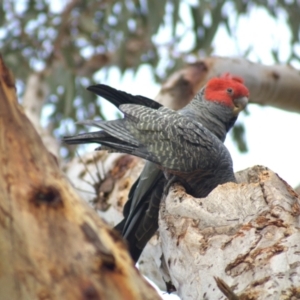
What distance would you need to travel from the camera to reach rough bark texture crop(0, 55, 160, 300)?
4.43 ft

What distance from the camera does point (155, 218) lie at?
3213mm

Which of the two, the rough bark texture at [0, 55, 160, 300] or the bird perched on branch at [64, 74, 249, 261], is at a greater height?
the bird perched on branch at [64, 74, 249, 261]

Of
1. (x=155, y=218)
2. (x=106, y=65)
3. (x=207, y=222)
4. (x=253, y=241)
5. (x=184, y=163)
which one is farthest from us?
(x=106, y=65)

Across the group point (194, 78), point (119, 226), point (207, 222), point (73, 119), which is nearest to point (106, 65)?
point (73, 119)

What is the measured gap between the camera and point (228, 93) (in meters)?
3.73

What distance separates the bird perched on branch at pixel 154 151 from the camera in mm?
3012

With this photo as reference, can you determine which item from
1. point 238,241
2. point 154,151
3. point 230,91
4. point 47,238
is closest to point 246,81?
point 230,91

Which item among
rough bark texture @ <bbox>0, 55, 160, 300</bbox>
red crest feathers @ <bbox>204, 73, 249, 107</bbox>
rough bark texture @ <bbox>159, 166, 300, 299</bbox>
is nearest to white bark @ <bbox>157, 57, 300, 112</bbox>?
red crest feathers @ <bbox>204, 73, 249, 107</bbox>

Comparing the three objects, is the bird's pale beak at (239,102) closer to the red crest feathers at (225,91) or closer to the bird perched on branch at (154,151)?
the red crest feathers at (225,91)

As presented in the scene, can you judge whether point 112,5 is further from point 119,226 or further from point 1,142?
point 1,142

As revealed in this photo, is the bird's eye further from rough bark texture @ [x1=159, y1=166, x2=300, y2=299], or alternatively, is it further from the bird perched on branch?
rough bark texture @ [x1=159, y1=166, x2=300, y2=299]

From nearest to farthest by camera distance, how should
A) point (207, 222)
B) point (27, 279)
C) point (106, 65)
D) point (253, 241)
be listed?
1. point (27, 279)
2. point (253, 241)
3. point (207, 222)
4. point (106, 65)

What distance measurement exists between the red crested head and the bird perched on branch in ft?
1.59

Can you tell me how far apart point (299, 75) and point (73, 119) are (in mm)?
2473
